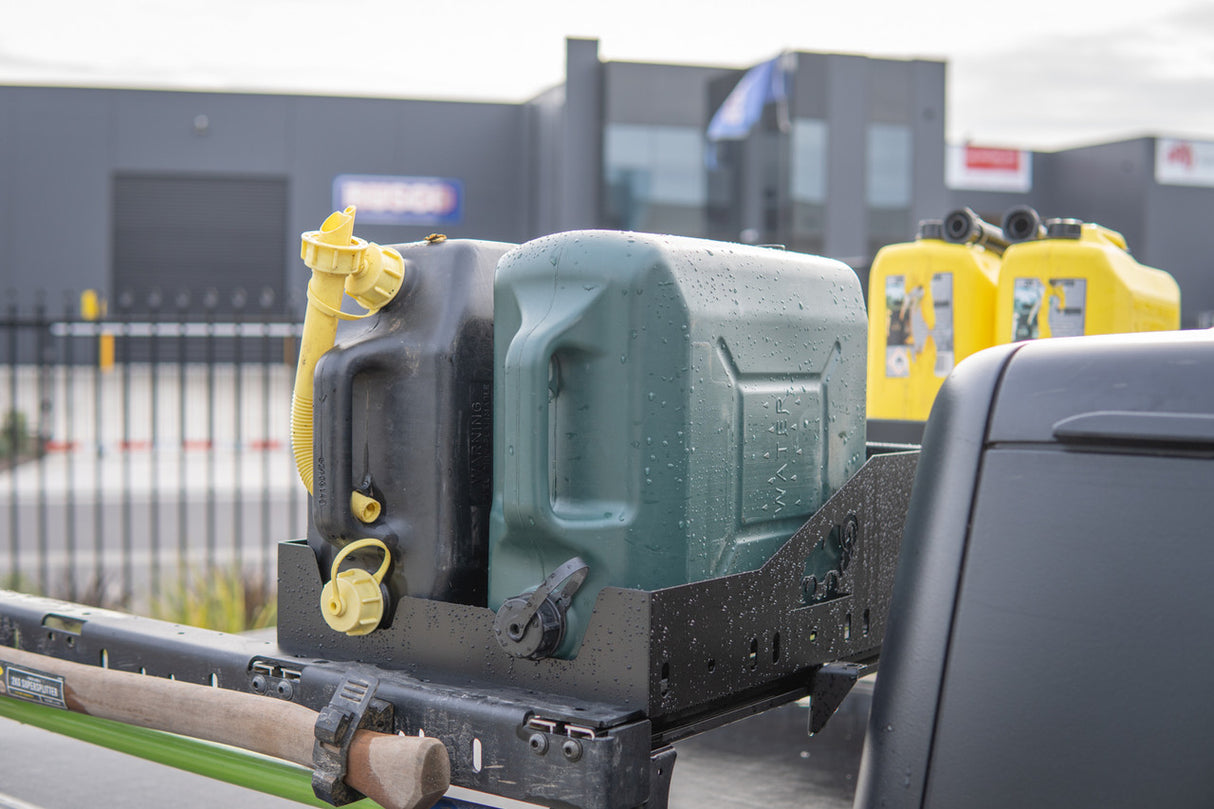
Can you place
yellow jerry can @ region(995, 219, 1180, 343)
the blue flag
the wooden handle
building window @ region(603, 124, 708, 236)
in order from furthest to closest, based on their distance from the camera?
building window @ region(603, 124, 708, 236)
the blue flag
yellow jerry can @ region(995, 219, 1180, 343)
the wooden handle

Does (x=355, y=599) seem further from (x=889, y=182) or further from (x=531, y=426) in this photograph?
(x=889, y=182)

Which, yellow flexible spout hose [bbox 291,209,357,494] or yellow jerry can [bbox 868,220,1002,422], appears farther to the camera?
yellow jerry can [bbox 868,220,1002,422]

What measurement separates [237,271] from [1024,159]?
26.1 metres

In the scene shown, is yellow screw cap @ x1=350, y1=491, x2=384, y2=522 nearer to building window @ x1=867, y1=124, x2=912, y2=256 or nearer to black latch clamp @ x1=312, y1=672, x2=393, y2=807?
black latch clamp @ x1=312, y1=672, x2=393, y2=807

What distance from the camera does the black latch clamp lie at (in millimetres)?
1623

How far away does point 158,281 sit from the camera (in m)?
29.4

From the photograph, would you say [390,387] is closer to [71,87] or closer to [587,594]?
[587,594]

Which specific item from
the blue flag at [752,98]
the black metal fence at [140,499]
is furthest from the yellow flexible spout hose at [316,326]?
the blue flag at [752,98]

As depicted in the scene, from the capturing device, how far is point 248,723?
69.8 inches

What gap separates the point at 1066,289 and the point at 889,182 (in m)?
26.2

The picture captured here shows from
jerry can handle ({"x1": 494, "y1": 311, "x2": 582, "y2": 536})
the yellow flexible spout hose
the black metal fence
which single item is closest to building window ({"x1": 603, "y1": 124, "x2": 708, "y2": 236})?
the black metal fence

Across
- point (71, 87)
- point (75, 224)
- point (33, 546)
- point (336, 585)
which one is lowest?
point (33, 546)

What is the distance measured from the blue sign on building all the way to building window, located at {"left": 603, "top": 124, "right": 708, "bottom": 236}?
16.7 feet

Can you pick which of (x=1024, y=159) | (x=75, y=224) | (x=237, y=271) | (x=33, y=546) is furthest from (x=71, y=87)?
(x=1024, y=159)
